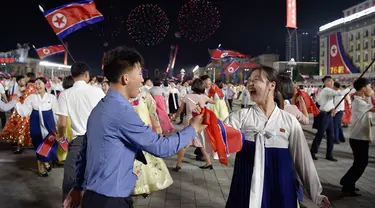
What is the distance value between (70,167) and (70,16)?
823cm

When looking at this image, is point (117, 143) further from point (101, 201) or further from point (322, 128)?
point (322, 128)

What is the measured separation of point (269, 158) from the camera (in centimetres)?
301

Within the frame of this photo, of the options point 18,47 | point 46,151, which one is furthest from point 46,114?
point 18,47

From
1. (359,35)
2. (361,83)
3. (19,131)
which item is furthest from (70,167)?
(359,35)

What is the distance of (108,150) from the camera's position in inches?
89.1

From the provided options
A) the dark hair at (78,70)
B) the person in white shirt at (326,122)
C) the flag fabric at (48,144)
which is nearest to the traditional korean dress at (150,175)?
the dark hair at (78,70)

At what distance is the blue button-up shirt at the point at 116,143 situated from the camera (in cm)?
226

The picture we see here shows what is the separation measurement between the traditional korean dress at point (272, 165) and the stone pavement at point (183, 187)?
2.42 metres

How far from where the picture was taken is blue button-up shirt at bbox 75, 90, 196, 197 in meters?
2.26

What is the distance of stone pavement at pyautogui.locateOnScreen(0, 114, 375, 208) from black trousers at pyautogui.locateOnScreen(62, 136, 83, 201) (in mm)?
1377

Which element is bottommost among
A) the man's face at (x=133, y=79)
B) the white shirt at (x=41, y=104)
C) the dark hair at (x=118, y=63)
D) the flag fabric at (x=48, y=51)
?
the white shirt at (x=41, y=104)

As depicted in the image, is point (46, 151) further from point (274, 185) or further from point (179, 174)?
point (274, 185)

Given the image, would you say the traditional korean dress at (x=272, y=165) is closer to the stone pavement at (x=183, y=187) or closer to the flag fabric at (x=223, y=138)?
the flag fabric at (x=223, y=138)

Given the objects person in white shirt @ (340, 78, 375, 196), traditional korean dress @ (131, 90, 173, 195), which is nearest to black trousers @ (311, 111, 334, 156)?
person in white shirt @ (340, 78, 375, 196)
